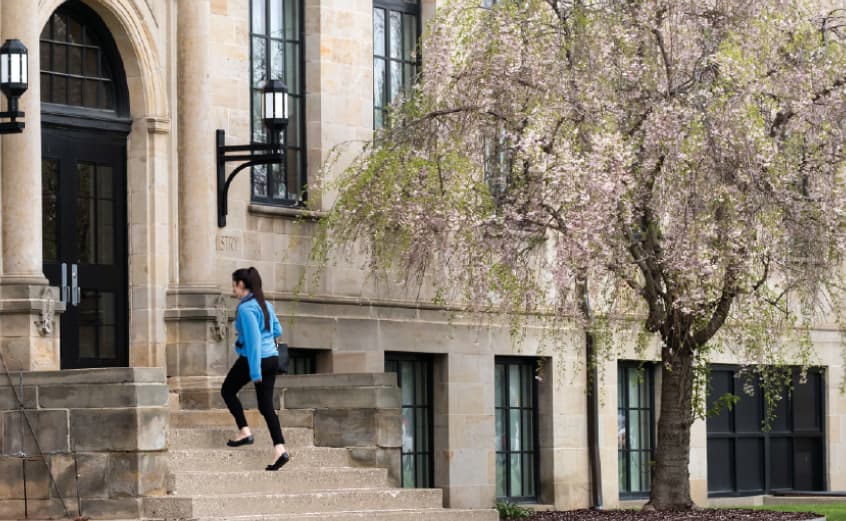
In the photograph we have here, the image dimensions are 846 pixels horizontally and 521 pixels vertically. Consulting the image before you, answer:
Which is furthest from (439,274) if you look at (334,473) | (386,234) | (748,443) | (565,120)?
(748,443)

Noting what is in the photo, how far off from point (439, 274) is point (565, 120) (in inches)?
108

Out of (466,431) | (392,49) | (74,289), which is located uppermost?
(392,49)

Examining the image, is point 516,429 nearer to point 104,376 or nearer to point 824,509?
point 824,509

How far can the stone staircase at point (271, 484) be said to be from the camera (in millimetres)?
17219

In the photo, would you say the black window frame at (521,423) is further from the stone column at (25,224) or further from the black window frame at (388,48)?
the stone column at (25,224)

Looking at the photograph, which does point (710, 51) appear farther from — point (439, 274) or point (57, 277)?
point (57, 277)

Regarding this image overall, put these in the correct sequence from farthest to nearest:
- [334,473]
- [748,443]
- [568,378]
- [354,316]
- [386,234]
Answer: [748,443]
[568,378]
[354,316]
[386,234]
[334,473]

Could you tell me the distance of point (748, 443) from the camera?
3241cm

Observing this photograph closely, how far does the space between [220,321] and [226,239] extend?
1.35 m

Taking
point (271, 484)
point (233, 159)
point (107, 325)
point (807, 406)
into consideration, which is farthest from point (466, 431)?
point (807, 406)

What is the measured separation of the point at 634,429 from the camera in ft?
97.4

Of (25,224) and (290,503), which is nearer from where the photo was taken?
(290,503)

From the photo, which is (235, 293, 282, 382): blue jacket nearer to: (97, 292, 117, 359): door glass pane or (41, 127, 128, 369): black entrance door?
(41, 127, 128, 369): black entrance door

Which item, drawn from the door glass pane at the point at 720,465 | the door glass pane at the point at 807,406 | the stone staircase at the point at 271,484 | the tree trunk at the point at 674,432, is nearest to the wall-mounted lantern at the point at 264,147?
the stone staircase at the point at 271,484
